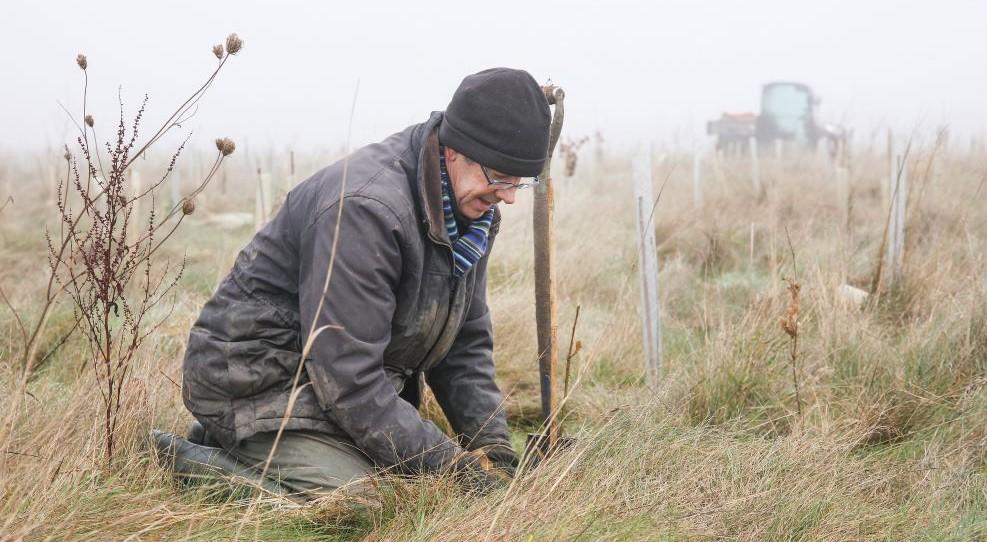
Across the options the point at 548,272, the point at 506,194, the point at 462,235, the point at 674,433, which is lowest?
the point at 674,433

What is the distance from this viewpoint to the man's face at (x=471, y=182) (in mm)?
2381

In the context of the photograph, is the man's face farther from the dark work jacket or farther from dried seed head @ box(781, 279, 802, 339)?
dried seed head @ box(781, 279, 802, 339)

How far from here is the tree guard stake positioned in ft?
8.20

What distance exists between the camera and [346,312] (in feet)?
7.21

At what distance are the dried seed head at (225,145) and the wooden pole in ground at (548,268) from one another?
0.90 m

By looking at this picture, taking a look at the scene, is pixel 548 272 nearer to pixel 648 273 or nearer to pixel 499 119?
pixel 499 119

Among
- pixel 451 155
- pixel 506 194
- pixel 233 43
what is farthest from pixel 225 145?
pixel 506 194

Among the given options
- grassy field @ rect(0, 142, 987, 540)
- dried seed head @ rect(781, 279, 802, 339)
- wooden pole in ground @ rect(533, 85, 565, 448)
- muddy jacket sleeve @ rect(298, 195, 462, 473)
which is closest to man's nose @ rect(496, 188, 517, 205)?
wooden pole in ground @ rect(533, 85, 565, 448)

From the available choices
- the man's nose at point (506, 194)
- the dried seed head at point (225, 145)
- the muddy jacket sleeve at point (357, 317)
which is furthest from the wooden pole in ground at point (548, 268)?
the dried seed head at point (225, 145)

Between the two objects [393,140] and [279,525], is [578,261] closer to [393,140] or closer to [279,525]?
[393,140]

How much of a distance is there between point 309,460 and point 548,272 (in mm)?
910

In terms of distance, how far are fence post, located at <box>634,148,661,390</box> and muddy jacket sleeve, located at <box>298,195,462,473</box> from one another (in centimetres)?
141

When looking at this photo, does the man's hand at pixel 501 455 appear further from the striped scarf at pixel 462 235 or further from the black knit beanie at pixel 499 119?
the black knit beanie at pixel 499 119

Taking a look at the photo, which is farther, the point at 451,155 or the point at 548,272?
the point at 548,272
